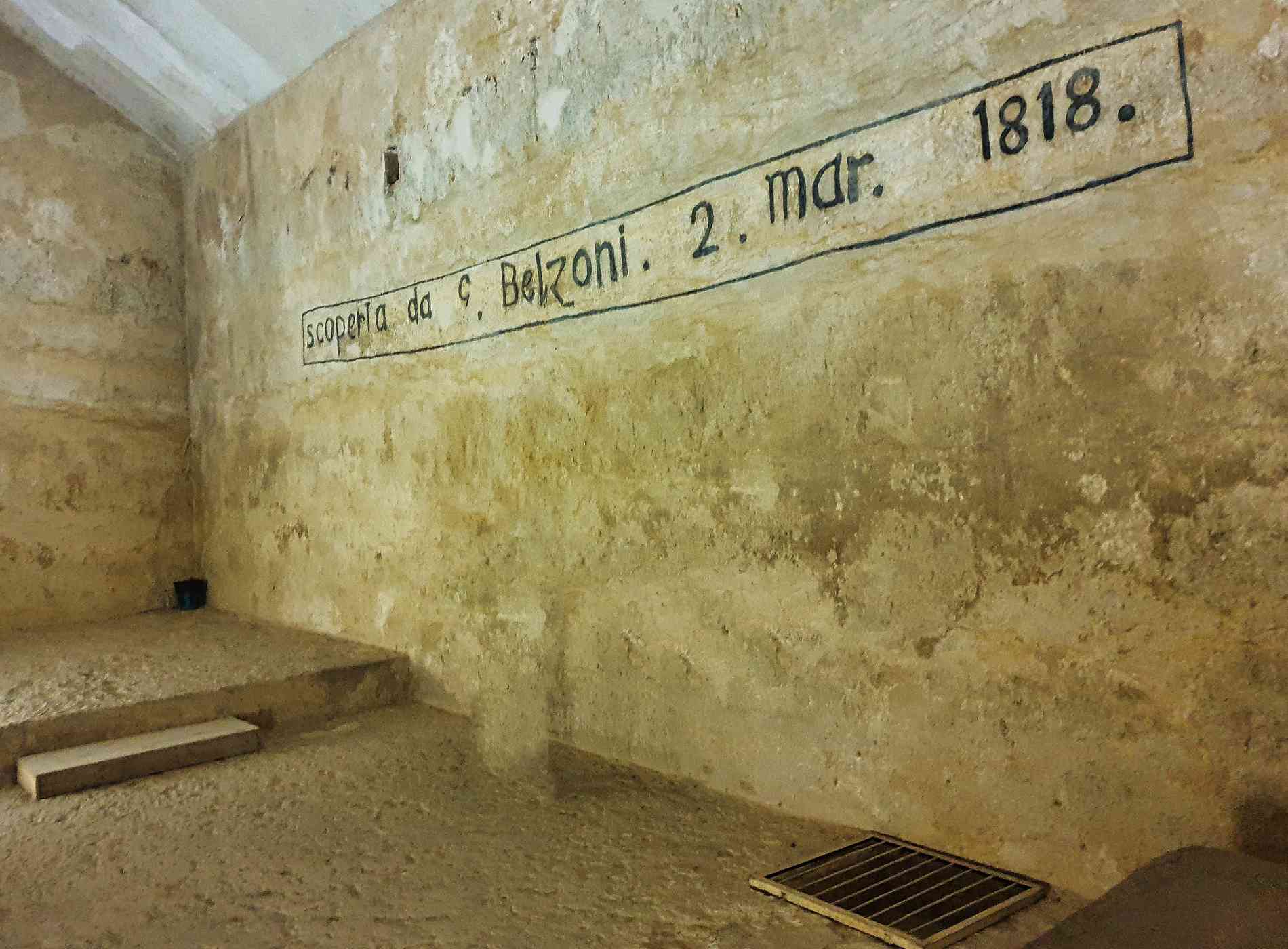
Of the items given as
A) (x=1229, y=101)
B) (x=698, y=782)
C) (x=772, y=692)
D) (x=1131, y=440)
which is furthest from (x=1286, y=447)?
(x=698, y=782)

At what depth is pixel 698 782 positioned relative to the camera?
8.27ft

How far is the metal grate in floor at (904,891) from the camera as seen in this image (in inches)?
68.0

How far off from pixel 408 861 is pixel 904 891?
3.57 ft

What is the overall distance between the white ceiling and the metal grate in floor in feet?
10.9

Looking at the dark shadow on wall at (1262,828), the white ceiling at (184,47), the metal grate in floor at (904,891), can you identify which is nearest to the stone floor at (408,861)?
the metal grate in floor at (904,891)

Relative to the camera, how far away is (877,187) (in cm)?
210

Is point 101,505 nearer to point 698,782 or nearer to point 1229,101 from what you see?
point 698,782

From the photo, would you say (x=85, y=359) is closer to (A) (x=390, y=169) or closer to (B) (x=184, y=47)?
(B) (x=184, y=47)

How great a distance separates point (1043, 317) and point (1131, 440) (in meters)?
0.29

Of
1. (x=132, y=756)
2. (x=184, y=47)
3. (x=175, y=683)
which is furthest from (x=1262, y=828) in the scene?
(x=184, y=47)

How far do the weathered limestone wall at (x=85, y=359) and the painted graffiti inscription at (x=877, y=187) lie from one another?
277cm

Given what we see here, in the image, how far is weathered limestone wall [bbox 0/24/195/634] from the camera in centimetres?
466

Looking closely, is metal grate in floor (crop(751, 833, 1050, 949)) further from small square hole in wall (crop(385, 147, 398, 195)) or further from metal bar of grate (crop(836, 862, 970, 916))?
small square hole in wall (crop(385, 147, 398, 195))

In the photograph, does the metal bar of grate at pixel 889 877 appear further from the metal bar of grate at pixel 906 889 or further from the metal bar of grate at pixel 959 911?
the metal bar of grate at pixel 959 911
